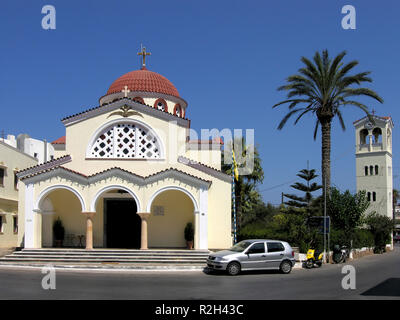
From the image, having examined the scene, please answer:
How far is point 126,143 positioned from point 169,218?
15.5ft

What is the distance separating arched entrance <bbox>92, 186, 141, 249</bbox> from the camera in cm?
2619

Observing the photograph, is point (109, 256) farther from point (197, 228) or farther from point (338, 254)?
point (338, 254)

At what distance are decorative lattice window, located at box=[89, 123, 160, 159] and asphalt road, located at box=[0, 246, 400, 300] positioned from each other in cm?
785

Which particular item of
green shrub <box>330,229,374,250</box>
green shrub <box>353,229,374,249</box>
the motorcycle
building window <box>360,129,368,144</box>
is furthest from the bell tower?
the motorcycle

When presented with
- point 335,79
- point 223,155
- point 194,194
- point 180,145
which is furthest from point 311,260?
point 223,155

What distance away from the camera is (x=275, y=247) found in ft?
64.9

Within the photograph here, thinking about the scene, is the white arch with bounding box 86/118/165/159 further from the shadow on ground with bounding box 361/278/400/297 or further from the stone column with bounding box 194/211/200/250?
the shadow on ground with bounding box 361/278/400/297

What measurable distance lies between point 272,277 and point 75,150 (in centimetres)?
1307

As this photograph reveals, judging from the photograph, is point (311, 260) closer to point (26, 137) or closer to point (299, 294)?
point (299, 294)

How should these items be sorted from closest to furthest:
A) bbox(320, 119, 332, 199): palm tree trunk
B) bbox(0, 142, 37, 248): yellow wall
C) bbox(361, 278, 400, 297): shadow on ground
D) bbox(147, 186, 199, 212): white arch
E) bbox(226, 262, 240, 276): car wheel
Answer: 1. bbox(361, 278, 400, 297): shadow on ground
2. bbox(226, 262, 240, 276): car wheel
3. bbox(147, 186, 199, 212): white arch
4. bbox(320, 119, 332, 199): palm tree trunk
5. bbox(0, 142, 37, 248): yellow wall

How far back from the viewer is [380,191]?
181 feet

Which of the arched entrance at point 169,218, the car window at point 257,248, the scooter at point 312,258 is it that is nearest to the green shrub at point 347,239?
the scooter at point 312,258

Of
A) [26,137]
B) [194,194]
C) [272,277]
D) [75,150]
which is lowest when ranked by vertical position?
[272,277]

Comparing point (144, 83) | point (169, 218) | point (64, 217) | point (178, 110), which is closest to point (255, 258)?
point (169, 218)
